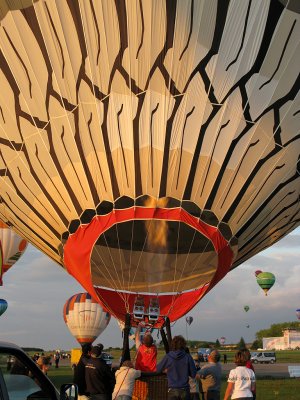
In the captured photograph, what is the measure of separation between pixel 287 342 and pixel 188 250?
322 feet

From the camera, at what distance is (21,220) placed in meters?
14.4

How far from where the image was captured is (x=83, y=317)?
3816 cm

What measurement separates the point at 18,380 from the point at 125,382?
3.55 m

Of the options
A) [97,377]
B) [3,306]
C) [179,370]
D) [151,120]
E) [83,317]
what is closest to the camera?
[97,377]

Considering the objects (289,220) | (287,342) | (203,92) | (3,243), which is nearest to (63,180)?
(203,92)

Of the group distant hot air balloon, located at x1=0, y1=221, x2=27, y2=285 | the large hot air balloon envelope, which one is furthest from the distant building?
the large hot air balloon envelope

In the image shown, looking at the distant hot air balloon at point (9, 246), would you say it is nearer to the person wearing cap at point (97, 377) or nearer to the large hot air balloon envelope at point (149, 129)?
the large hot air balloon envelope at point (149, 129)

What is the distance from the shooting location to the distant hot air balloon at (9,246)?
31.6 meters

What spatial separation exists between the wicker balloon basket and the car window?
4.16m

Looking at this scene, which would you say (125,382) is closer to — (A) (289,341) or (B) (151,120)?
(B) (151,120)

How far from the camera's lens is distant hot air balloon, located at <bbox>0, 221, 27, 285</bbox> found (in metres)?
31.6

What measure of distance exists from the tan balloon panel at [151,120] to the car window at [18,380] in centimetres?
822

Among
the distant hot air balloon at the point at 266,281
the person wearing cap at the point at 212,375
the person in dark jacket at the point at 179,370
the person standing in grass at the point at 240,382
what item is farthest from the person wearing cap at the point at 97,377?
the distant hot air balloon at the point at 266,281

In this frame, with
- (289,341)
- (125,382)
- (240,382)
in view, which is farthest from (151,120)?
(289,341)
